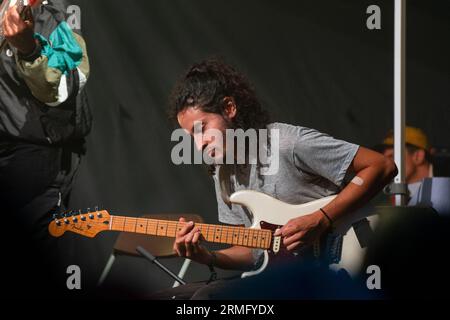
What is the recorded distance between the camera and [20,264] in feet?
10.7

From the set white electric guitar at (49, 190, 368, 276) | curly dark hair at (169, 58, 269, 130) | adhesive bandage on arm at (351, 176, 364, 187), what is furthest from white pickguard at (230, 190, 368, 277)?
curly dark hair at (169, 58, 269, 130)

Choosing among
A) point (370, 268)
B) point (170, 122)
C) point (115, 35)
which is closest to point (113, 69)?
point (115, 35)

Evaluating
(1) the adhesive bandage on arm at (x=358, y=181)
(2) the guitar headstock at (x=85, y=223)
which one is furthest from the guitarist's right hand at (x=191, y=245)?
(1) the adhesive bandage on arm at (x=358, y=181)

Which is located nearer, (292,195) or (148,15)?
(292,195)

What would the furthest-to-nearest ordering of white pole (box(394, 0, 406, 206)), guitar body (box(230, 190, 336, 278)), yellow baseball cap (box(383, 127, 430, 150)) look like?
yellow baseball cap (box(383, 127, 430, 150))
white pole (box(394, 0, 406, 206))
guitar body (box(230, 190, 336, 278))

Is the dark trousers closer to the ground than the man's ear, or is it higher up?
closer to the ground

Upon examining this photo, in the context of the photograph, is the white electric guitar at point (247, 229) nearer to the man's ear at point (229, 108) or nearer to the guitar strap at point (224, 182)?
the guitar strap at point (224, 182)

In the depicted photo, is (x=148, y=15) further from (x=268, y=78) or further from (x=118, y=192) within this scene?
(x=118, y=192)

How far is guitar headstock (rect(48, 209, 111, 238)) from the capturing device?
10.4ft

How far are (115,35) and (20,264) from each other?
1200mm

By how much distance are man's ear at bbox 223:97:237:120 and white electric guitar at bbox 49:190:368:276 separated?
1.29 feet

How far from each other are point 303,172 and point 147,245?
81cm

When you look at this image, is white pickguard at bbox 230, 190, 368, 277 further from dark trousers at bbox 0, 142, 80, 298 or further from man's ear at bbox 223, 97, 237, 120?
dark trousers at bbox 0, 142, 80, 298

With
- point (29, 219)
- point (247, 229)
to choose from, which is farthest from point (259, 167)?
point (29, 219)
